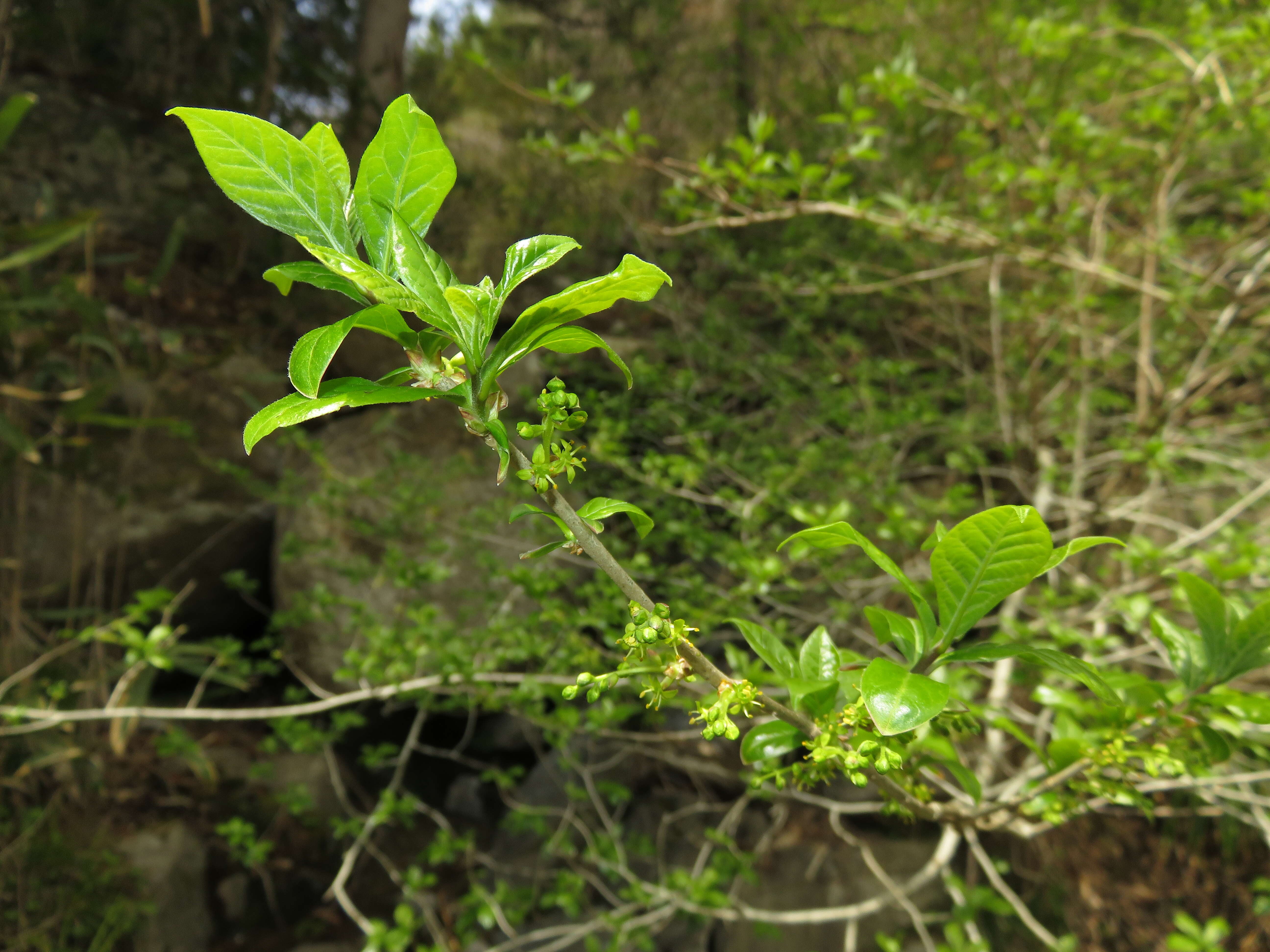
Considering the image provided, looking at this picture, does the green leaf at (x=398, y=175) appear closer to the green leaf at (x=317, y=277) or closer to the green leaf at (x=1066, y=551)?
the green leaf at (x=317, y=277)

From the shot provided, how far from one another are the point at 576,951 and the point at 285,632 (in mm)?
2265

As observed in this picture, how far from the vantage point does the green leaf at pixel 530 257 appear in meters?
0.53

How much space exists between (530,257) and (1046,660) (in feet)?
1.96

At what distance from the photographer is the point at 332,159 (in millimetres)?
552

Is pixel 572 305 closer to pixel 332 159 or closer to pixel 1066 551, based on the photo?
pixel 332 159

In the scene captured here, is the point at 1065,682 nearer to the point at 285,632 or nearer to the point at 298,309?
the point at 285,632

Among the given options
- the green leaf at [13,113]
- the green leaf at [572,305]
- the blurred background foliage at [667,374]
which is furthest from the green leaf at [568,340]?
the green leaf at [13,113]

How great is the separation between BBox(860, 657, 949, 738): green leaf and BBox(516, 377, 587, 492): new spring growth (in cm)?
31

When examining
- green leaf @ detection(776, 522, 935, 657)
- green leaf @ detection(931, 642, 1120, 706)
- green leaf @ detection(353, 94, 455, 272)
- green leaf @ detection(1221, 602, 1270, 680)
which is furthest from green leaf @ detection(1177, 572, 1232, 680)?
green leaf @ detection(353, 94, 455, 272)

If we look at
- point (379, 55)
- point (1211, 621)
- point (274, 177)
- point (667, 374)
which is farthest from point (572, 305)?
point (379, 55)

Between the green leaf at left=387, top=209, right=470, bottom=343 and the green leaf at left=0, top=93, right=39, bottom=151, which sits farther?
the green leaf at left=0, top=93, right=39, bottom=151

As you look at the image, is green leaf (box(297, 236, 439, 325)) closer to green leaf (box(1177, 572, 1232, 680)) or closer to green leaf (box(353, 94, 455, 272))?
green leaf (box(353, 94, 455, 272))

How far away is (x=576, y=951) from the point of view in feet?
9.13

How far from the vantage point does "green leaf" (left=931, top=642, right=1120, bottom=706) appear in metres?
0.61
